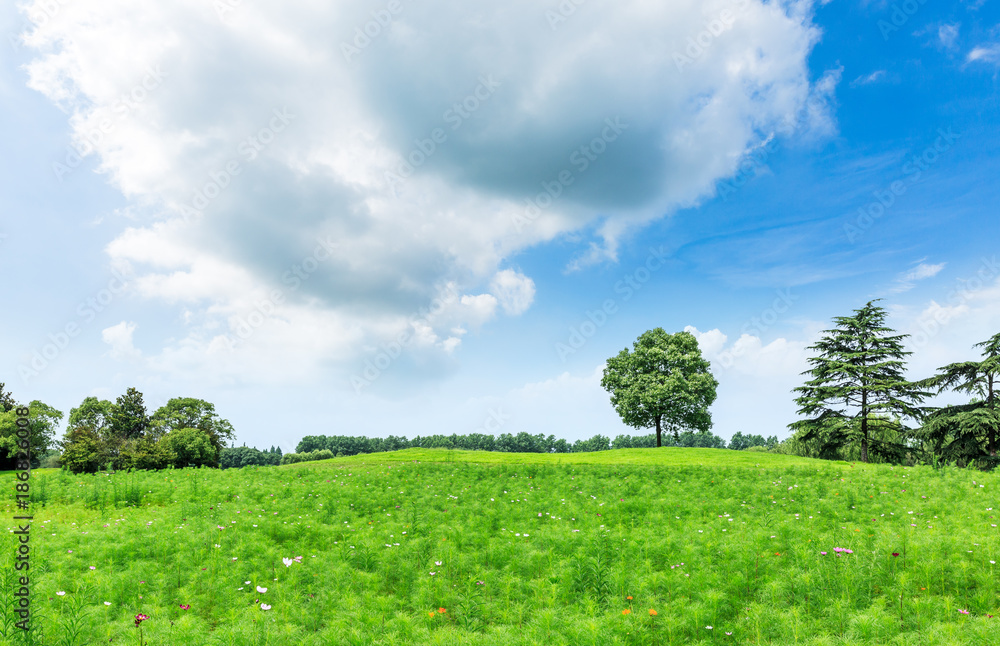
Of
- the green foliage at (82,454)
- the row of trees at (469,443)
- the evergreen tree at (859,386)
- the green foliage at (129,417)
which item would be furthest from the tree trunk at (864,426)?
the row of trees at (469,443)

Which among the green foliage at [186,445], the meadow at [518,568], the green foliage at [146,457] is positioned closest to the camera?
the meadow at [518,568]

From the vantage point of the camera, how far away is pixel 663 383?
47156 millimetres

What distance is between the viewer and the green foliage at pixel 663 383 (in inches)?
1807

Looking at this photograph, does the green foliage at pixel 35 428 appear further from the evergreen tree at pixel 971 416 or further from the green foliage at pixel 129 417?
the evergreen tree at pixel 971 416

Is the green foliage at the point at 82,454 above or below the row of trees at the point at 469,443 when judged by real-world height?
above

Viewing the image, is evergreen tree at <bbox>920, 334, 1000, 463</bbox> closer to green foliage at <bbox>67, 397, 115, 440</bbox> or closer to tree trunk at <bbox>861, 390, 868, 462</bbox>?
tree trunk at <bbox>861, 390, 868, 462</bbox>

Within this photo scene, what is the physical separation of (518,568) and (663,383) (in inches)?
1615

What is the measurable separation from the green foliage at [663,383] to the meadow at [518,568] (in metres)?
30.9

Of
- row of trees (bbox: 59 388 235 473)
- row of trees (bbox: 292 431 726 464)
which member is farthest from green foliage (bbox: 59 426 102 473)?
row of trees (bbox: 292 431 726 464)

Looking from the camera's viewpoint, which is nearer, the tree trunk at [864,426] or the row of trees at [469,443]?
the tree trunk at [864,426]

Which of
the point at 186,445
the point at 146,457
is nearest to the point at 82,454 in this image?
the point at 146,457

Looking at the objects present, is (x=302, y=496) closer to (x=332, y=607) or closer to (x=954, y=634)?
(x=332, y=607)

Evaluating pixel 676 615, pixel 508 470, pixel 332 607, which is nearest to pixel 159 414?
pixel 508 470

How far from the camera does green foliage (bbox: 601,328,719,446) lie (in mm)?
45906
